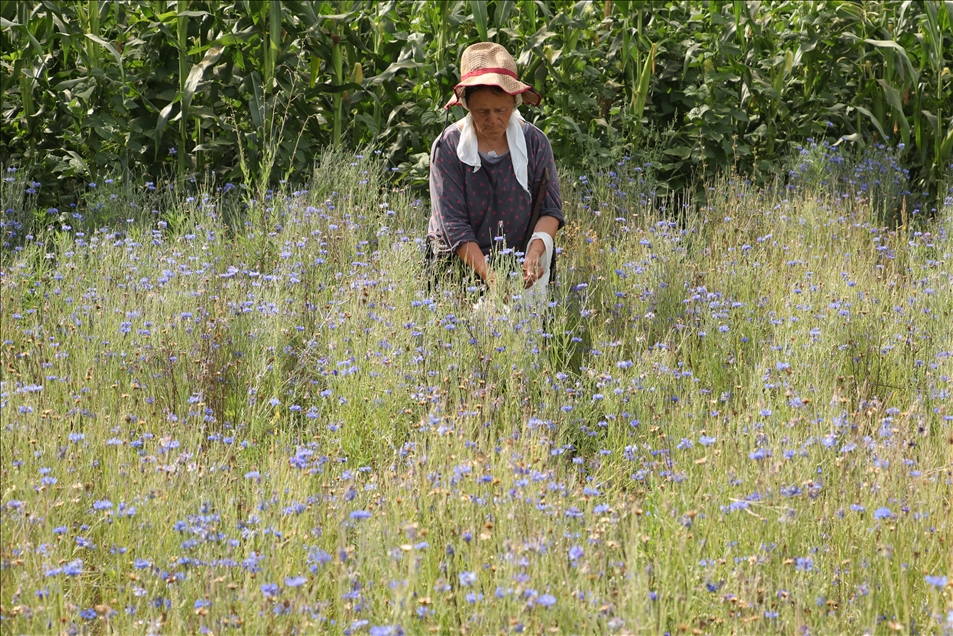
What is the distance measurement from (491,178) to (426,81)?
2404mm

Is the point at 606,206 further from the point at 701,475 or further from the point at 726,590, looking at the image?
the point at 726,590

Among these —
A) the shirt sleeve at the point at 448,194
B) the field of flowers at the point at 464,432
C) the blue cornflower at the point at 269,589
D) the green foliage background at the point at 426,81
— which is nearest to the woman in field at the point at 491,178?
the shirt sleeve at the point at 448,194

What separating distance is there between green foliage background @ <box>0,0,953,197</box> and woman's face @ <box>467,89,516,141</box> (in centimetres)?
177

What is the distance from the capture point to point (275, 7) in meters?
6.30

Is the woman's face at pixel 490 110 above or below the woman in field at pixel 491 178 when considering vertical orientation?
above

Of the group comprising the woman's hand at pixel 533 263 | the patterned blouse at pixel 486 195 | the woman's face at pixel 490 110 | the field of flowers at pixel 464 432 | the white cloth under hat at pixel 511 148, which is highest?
the woman's face at pixel 490 110

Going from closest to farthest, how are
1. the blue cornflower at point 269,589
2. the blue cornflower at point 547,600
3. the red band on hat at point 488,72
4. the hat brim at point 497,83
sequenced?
the blue cornflower at point 547,600, the blue cornflower at point 269,589, the hat brim at point 497,83, the red band on hat at point 488,72

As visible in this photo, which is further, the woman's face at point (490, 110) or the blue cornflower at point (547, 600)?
the woman's face at point (490, 110)

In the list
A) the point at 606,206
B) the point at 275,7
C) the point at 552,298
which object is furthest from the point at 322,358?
the point at 275,7

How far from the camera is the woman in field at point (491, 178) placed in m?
4.65

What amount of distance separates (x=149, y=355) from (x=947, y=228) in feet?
14.8

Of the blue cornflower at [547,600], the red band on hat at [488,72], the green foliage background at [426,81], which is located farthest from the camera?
the green foliage background at [426,81]

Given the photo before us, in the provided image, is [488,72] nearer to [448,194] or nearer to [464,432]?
[448,194]

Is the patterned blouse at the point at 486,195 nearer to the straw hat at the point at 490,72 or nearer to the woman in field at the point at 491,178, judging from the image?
→ the woman in field at the point at 491,178
